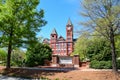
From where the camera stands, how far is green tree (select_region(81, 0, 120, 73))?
19.3 meters

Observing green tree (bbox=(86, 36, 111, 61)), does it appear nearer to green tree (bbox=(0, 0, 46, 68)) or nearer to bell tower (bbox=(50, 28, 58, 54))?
green tree (bbox=(0, 0, 46, 68))

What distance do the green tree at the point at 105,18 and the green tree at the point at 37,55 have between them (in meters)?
15.8

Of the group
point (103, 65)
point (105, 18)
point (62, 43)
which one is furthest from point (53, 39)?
point (105, 18)

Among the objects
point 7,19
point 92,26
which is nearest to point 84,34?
point 92,26

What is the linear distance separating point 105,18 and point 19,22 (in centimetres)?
914

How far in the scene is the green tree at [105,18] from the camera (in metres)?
19.3

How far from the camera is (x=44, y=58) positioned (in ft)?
124

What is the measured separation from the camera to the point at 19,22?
23.5m

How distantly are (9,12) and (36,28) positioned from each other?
3459 mm

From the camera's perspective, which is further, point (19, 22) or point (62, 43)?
point (62, 43)

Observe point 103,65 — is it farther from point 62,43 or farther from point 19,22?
point 62,43

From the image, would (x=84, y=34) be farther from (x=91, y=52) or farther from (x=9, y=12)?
(x=91, y=52)

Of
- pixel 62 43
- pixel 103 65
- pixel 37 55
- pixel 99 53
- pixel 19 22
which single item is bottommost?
pixel 103 65

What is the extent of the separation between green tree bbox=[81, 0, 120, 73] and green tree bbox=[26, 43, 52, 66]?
52.0 feet
